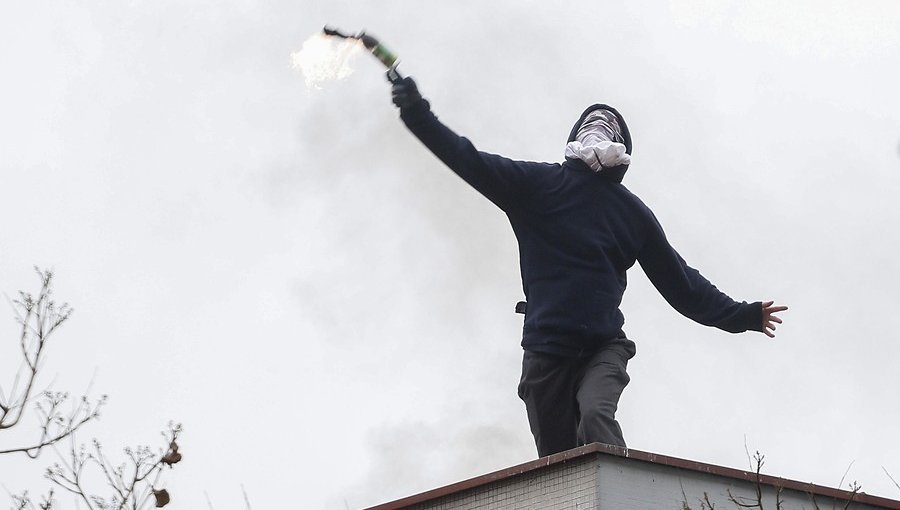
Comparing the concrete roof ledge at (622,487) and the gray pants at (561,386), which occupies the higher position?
the gray pants at (561,386)

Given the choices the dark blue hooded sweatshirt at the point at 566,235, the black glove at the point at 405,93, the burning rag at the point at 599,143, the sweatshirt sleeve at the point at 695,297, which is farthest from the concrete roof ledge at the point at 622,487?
the burning rag at the point at 599,143

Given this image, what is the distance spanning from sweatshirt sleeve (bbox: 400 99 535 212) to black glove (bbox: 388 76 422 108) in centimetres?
3

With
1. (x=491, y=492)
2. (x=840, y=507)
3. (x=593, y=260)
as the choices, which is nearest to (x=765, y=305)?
(x=593, y=260)

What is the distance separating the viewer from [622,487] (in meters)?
6.97

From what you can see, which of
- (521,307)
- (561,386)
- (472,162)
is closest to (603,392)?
(561,386)

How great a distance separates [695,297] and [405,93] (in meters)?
2.13

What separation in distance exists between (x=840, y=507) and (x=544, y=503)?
1421 millimetres

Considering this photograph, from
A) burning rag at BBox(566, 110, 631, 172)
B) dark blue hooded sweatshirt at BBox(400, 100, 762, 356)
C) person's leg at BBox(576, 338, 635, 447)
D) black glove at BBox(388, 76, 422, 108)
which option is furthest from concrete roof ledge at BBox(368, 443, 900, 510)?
burning rag at BBox(566, 110, 631, 172)

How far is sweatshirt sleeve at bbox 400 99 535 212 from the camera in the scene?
26.6 feet

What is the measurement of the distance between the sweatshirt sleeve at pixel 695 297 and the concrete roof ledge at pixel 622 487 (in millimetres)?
1641

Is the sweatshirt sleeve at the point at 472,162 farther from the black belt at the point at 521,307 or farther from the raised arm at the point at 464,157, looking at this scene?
the black belt at the point at 521,307

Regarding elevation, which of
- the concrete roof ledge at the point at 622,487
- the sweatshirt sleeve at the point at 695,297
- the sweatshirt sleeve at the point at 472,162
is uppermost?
the sweatshirt sleeve at the point at 472,162

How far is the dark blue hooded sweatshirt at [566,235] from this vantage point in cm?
824

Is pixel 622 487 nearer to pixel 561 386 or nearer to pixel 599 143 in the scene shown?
pixel 561 386
